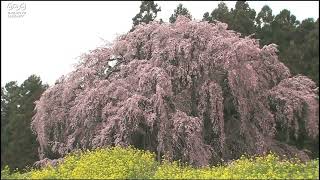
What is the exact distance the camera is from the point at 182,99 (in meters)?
16.5

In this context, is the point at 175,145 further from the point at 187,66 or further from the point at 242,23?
the point at 242,23

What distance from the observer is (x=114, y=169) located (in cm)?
1021

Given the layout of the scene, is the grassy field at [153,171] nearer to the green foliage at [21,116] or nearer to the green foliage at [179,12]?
the green foliage at [21,116]

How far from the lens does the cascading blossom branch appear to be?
15.6m

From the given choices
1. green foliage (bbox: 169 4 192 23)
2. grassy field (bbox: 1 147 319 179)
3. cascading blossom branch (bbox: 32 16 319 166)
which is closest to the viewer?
grassy field (bbox: 1 147 319 179)

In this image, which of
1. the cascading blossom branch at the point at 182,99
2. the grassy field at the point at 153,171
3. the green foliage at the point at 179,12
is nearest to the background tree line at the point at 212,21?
the green foliage at the point at 179,12

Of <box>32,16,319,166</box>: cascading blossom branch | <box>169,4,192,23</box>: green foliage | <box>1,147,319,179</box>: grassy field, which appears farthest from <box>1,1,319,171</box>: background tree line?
<box>1,147,319,179</box>: grassy field

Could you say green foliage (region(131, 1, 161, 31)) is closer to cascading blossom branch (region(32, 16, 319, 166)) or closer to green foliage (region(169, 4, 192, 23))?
green foliage (region(169, 4, 192, 23))

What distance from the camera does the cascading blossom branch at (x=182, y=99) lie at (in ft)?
51.2

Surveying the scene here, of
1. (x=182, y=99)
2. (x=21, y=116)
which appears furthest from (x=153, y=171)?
(x=21, y=116)

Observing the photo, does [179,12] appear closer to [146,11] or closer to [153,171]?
[146,11]

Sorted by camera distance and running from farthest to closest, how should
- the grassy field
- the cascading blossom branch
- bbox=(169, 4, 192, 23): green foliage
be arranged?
1. bbox=(169, 4, 192, 23): green foliage
2. the cascading blossom branch
3. the grassy field

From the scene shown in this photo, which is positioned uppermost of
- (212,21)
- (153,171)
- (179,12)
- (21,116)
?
(179,12)

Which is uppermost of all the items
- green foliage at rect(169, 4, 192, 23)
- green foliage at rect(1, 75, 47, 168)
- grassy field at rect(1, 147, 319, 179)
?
green foliage at rect(169, 4, 192, 23)
